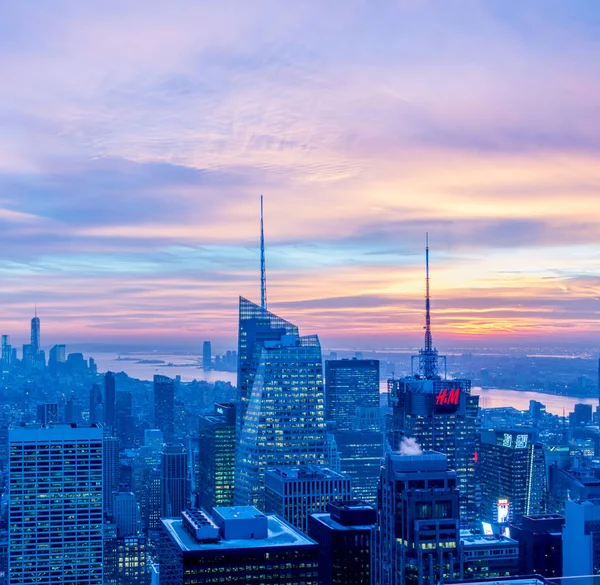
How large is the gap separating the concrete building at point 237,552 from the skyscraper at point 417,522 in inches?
122

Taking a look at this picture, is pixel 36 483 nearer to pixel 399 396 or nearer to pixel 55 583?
pixel 55 583

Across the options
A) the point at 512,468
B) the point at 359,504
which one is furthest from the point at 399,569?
the point at 512,468

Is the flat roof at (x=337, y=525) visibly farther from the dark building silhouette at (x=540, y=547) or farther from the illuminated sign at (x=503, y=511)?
the illuminated sign at (x=503, y=511)

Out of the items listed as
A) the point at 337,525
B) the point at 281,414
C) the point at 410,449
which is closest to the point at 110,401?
the point at 281,414

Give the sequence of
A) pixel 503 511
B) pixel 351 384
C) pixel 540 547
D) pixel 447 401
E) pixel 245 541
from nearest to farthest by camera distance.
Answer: pixel 245 541
pixel 540 547
pixel 503 511
pixel 447 401
pixel 351 384

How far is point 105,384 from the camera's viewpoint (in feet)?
348

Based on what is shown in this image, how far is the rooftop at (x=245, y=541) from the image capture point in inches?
1438

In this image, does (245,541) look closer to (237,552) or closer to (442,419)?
(237,552)

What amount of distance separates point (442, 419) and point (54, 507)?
98.4 feet

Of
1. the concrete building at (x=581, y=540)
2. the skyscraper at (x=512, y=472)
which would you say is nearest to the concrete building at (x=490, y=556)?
the concrete building at (x=581, y=540)

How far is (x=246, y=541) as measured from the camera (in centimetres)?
3750

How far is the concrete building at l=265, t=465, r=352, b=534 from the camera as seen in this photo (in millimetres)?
53906

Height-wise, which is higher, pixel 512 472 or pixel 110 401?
pixel 110 401

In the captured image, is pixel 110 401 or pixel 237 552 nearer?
pixel 237 552
